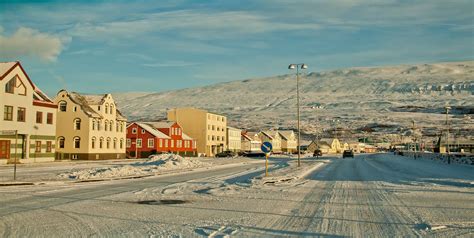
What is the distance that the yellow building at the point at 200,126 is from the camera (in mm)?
113500

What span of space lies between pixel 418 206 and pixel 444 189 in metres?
7.47

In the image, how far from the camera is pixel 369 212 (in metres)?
13.7

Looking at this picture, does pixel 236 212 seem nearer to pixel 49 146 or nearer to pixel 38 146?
pixel 38 146

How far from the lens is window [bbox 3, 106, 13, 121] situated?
50147 millimetres

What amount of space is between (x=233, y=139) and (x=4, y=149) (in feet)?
286

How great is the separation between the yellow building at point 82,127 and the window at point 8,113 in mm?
16037

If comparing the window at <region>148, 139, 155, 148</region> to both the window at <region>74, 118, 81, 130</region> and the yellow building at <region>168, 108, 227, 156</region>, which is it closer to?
the window at <region>74, 118, 81, 130</region>

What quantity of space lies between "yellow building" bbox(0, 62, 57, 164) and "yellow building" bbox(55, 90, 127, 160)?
28.2 feet

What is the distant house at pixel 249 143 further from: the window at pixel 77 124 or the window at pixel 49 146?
the window at pixel 49 146

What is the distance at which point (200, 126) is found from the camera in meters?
114

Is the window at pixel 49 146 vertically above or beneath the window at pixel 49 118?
beneath

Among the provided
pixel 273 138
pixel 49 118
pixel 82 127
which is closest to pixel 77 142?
pixel 82 127

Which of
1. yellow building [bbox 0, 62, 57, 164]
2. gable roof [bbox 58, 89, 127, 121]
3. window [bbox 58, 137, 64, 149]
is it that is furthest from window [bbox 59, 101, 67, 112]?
yellow building [bbox 0, 62, 57, 164]

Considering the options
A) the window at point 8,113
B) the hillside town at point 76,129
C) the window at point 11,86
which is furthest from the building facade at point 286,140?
the window at point 8,113
